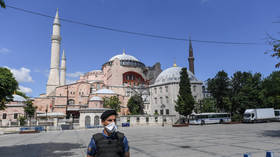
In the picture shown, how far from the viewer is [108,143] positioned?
126 inches

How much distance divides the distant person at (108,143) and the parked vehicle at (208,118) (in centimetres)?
3414

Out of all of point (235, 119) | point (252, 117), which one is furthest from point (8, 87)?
point (235, 119)

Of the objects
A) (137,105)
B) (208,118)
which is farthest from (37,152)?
(137,105)

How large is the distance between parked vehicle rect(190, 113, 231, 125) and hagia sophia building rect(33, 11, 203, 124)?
7651 mm

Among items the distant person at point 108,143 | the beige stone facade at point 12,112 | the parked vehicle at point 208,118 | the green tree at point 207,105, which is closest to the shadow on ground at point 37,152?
the distant person at point 108,143

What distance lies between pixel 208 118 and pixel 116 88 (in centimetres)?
3220

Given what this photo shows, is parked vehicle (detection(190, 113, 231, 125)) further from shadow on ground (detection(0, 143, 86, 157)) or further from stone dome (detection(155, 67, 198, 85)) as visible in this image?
shadow on ground (detection(0, 143, 86, 157))

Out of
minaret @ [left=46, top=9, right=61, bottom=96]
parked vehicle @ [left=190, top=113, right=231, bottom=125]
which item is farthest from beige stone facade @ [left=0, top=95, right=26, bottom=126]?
parked vehicle @ [left=190, top=113, right=231, bottom=125]

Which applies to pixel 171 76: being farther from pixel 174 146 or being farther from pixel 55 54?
pixel 174 146

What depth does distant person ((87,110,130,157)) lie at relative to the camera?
316 centimetres

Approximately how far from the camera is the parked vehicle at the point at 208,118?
35.5 metres

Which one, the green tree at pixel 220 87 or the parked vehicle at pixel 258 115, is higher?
the green tree at pixel 220 87

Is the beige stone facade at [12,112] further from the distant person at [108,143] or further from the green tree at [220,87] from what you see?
the distant person at [108,143]

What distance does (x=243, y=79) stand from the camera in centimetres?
4138
